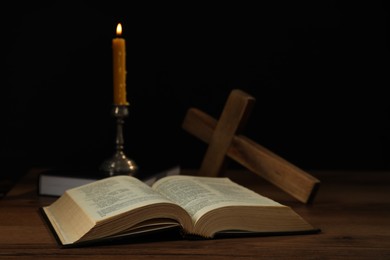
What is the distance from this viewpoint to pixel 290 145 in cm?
206

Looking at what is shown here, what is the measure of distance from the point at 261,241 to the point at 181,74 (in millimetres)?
973

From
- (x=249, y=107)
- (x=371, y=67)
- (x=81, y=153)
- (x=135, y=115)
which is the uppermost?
(x=371, y=67)

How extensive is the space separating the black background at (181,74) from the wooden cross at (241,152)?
0.95 feet

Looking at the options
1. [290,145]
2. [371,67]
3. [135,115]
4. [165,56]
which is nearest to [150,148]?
[135,115]

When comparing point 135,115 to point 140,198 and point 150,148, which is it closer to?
point 150,148

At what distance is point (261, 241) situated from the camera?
3.67 ft

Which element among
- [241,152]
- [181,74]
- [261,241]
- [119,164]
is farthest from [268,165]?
[181,74]

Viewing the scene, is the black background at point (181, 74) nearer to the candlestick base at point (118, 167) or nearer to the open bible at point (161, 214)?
the candlestick base at point (118, 167)

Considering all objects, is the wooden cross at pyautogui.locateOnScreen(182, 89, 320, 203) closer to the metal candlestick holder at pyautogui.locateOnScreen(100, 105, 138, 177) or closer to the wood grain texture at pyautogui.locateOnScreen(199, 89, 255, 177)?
the wood grain texture at pyautogui.locateOnScreen(199, 89, 255, 177)

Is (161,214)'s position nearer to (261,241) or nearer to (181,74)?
(261,241)

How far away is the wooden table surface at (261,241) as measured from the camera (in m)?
1.04

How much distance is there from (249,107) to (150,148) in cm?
53

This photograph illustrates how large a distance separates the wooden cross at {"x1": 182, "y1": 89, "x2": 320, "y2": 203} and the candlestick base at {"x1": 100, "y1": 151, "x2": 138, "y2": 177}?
0.21 metres

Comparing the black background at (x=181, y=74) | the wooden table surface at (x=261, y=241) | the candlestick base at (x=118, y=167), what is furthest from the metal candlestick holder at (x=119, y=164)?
the black background at (x=181, y=74)
